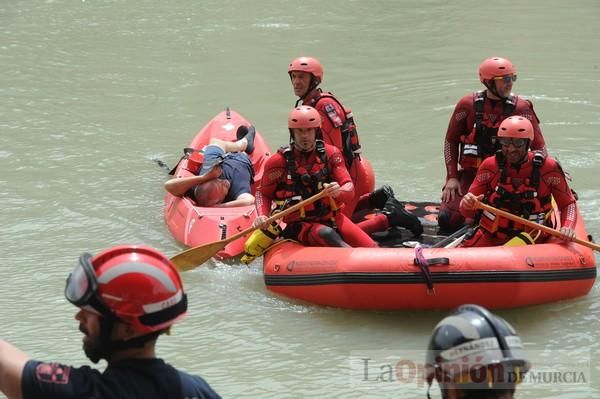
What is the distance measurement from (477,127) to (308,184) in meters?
1.27

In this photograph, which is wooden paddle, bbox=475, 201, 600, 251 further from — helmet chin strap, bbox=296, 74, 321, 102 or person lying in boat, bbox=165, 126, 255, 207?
person lying in boat, bbox=165, 126, 255, 207

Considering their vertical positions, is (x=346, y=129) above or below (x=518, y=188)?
above

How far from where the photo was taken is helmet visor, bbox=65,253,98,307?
2305 millimetres

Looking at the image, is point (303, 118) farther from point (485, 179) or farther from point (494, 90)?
point (494, 90)

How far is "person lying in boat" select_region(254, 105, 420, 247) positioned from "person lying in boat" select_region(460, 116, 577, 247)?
756 mm

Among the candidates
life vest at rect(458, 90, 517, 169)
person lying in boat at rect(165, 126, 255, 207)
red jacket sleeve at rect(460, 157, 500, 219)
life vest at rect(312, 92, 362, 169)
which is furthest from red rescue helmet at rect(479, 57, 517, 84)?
person lying in boat at rect(165, 126, 255, 207)

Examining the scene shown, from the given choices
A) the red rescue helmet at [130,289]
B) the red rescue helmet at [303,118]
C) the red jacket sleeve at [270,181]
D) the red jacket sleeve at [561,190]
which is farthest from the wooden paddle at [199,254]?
the red rescue helmet at [130,289]

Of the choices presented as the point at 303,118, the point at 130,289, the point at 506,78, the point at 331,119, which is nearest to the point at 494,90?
the point at 506,78

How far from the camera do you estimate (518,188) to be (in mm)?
5812

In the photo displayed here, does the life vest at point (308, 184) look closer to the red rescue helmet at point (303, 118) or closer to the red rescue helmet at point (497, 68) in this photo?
the red rescue helmet at point (303, 118)

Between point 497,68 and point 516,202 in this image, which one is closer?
point 516,202

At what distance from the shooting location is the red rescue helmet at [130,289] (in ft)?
7.60

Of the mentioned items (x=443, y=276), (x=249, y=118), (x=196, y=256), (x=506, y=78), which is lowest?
(x=196, y=256)

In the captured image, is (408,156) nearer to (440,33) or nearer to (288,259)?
(288,259)
